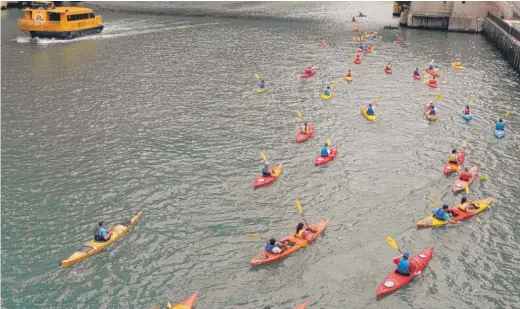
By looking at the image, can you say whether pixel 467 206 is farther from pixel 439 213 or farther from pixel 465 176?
pixel 465 176

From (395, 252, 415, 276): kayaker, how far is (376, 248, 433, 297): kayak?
0.23 metres

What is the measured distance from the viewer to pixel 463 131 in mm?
52438

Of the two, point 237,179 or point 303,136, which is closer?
point 237,179

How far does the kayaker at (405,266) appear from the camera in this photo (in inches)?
1171

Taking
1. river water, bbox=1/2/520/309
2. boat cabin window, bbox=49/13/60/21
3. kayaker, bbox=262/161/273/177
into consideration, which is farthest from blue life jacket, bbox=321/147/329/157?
boat cabin window, bbox=49/13/60/21

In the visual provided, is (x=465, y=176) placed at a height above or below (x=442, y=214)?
above

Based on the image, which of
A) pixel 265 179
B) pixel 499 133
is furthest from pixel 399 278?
pixel 499 133

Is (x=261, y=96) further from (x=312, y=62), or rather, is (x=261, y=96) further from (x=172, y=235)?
(x=172, y=235)

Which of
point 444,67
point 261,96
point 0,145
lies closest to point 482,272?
point 261,96

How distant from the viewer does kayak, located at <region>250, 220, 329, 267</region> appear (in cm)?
3142

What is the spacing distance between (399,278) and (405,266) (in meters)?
0.79

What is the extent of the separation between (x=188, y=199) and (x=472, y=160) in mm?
25747

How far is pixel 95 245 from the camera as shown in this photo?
32406mm

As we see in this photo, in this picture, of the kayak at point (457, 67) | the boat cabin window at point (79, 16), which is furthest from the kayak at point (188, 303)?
the boat cabin window at point (79, 16)
